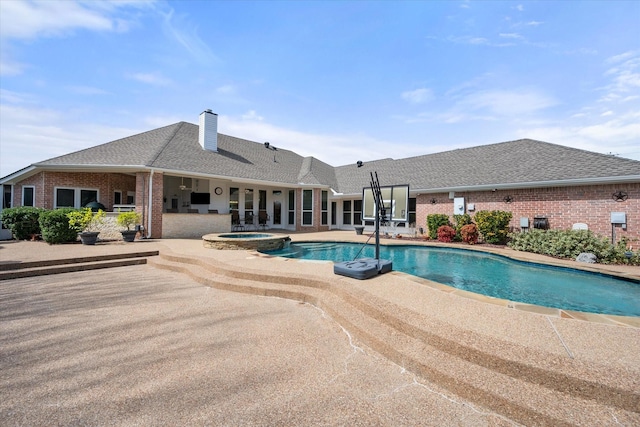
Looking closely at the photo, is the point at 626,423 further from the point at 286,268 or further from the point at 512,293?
the point at 286,268

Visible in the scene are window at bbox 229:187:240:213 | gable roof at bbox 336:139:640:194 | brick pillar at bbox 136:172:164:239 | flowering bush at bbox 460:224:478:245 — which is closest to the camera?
gable roof at bbox 336:139:640:194

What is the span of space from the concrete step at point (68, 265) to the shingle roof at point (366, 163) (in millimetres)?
5356

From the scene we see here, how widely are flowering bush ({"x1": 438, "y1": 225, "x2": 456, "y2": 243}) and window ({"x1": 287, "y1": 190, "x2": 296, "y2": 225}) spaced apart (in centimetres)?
965

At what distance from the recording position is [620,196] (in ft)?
32.4

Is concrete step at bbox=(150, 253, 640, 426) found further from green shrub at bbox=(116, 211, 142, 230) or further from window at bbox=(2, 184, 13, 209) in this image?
window at bbox=(2, 184, 13, 209)

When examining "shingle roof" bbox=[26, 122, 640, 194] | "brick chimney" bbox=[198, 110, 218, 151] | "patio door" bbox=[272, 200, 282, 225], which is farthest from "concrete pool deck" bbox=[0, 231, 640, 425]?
"patio door" bbox=[272, 200, 282, 225]

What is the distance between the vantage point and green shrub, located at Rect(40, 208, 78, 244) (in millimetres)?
10484

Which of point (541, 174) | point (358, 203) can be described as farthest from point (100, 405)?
point (358, 203)

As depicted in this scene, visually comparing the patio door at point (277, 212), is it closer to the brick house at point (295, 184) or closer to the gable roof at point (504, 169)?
the brick house at point (295, 184)

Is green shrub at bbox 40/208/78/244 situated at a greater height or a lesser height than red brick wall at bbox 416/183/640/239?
lesser

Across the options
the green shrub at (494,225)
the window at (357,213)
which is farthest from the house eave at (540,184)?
the window at (357,213)

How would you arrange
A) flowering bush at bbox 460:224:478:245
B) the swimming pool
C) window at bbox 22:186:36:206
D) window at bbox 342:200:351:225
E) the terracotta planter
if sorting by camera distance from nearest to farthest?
the swimming pool
the terracotta planter
flowering bush at bbox 460:224:478:245
window at bbox 22:186:36:206
window at bbox 342:200:351:225

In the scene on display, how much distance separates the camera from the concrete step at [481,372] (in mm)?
2162

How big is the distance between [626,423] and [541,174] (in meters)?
12.5
